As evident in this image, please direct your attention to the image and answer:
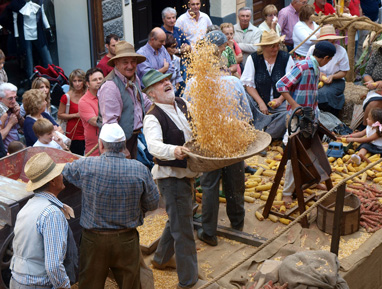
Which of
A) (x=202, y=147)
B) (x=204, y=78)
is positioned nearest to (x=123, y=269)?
(x=202, y=147)

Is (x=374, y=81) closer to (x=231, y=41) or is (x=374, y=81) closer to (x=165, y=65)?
(x=231, y=41)

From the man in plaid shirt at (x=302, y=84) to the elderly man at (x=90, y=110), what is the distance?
7.37 feet

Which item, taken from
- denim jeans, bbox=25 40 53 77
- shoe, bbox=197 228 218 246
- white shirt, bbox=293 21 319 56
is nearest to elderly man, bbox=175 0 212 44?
white shirt, bbox=293 21 319 56

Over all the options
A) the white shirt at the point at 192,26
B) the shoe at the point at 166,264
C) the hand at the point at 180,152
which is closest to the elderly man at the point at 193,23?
the white shirt at the point at 192,26

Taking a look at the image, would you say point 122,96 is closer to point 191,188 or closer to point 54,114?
point 191,188

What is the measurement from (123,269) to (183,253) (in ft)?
2.35

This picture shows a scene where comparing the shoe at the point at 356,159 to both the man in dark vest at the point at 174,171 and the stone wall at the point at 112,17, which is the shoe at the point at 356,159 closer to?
the man in dark vest at the point at 174,171

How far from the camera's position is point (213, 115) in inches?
233

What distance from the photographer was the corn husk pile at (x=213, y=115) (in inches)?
224

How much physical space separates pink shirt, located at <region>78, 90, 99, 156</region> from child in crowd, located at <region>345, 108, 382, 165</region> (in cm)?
349

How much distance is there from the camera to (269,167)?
27.9 feet

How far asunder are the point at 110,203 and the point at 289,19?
876 cm

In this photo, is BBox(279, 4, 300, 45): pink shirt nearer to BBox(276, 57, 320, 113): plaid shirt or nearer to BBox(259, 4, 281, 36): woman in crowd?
BBox(259, 4, 281, 36): woman in crowd

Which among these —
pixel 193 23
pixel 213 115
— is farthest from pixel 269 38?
pixel 193 23
